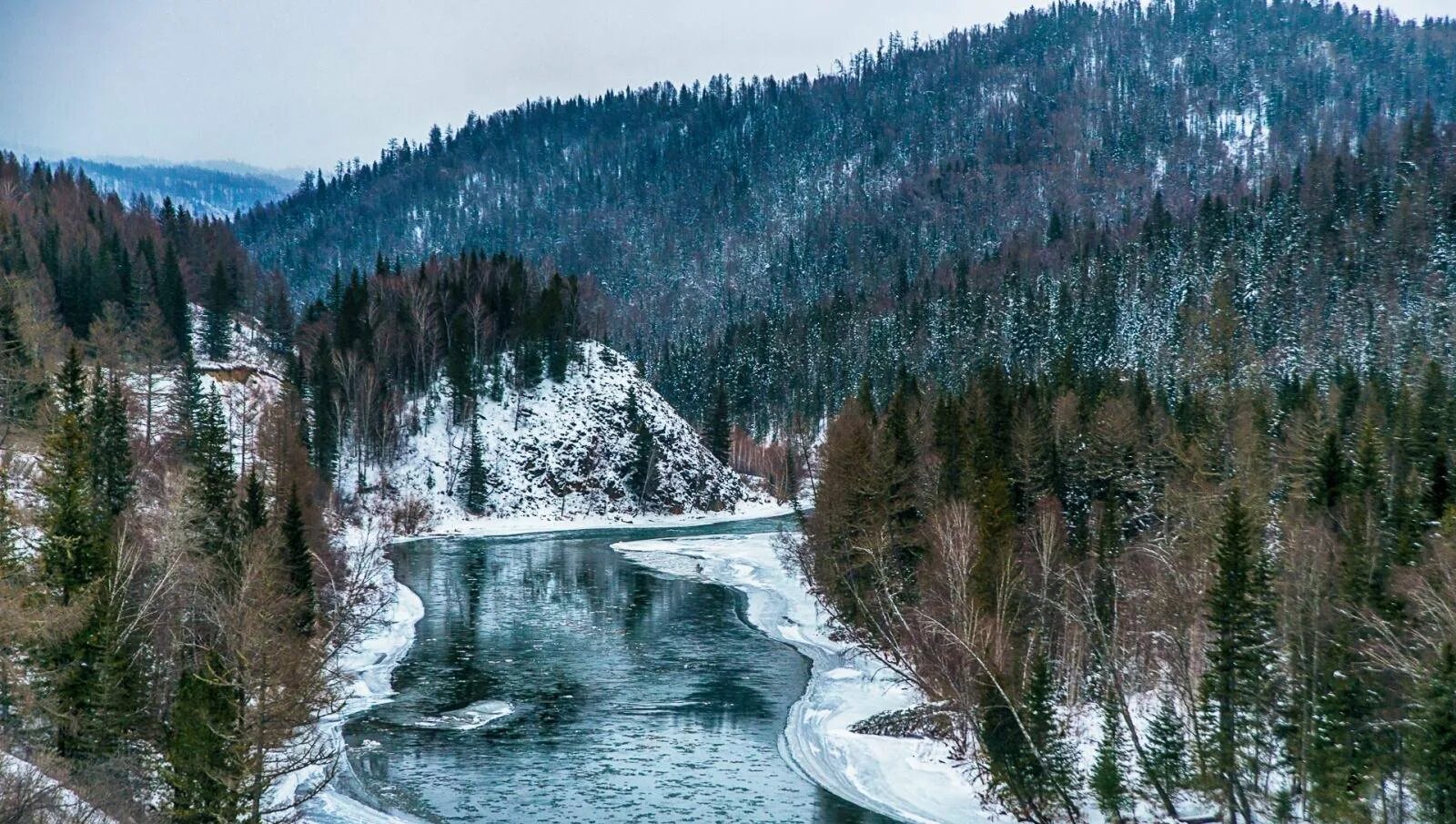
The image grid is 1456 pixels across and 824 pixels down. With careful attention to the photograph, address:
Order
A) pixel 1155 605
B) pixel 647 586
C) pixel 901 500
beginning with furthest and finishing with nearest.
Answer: pixel 647 586
pixel 901 500
pixel 1155 605

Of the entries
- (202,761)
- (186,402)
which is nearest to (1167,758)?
(202,761)

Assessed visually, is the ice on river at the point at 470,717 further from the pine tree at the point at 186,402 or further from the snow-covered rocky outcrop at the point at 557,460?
the snow-covered rocky outcrop at the point at 557,460

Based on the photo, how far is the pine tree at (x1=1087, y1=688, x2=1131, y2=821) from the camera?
2922cm

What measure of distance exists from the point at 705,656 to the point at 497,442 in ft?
A: 219

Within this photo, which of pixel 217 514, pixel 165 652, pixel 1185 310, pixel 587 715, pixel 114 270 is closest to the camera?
pixel 165 652

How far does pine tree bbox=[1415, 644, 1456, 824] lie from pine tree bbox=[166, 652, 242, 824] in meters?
26.6

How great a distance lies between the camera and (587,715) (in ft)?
130

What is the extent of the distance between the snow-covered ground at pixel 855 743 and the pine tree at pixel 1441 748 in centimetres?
1098

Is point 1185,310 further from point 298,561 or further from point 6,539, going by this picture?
point 6,539

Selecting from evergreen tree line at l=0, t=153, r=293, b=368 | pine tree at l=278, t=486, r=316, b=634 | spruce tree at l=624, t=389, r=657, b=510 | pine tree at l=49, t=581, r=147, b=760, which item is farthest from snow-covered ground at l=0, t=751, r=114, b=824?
spruce tree at l=624, t=389, r=657, b=510

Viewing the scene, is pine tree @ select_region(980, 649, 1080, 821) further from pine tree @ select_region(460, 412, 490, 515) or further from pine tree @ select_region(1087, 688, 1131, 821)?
pine tree @ select_region(460, 412, 490, 515)

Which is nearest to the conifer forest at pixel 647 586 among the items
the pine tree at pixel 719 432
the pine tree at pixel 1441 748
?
the pine tree at pixel 1441 748

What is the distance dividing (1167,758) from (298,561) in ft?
110

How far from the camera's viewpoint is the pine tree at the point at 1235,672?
93.5 ft
